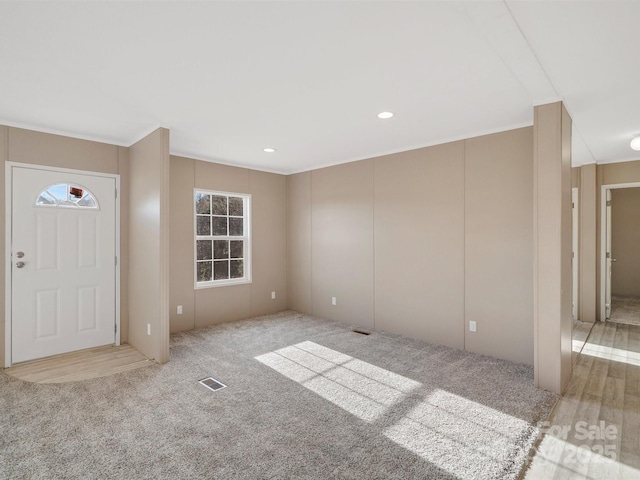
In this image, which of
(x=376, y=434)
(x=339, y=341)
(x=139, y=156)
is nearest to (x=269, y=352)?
(x=339, y=341)

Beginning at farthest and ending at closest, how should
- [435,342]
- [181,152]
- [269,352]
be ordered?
[181,152]
[435,342]
[269,352]

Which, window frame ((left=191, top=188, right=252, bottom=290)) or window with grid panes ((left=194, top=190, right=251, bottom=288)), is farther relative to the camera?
window with grid panes ((left=194, top=190, right=251, bottom=288))

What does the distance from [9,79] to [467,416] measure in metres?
4.22

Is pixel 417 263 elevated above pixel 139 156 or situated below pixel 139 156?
below

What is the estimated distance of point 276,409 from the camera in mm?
2666

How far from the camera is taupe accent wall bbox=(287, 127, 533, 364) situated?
3.65 m

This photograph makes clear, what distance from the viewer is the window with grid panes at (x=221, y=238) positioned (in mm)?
5172

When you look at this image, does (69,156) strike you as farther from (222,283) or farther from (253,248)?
(253,248)

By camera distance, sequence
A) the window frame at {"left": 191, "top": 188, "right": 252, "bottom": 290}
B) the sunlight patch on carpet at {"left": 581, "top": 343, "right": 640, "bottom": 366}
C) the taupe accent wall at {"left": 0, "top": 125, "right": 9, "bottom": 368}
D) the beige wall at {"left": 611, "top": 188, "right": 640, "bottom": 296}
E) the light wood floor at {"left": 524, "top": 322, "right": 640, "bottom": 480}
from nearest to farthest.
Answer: the light wood floor at {"left": 524, "top": 322, "right": 640, "bottom": 480}
the taupe accent wall at {"left": 0, "top": 125, "right": 9, "bottom": 368}
the sunlight patch on carpet at {"left": 581, "top": 343, "right": 640, "bottom": 366}
the window frame at {"left": 191, "top": 188, "right": 252, "bottom": 290}
the beige wall at {"left": 611, "top": 188, "right": 640, "bottom": 296}

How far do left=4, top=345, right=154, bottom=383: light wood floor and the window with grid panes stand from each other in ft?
4.68

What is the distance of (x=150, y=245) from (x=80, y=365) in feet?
4.59

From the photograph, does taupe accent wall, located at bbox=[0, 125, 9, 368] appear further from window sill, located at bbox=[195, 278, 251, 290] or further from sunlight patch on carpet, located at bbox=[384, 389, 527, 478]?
sunlight patch on carpet, located at bbox=[384, 389, 527, 478]

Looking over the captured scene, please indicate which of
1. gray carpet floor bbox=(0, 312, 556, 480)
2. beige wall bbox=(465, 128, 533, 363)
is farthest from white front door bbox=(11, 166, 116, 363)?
beige wall bbox=(465, 128, 533, 363)

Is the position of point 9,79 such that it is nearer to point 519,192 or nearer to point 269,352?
point 269,352
